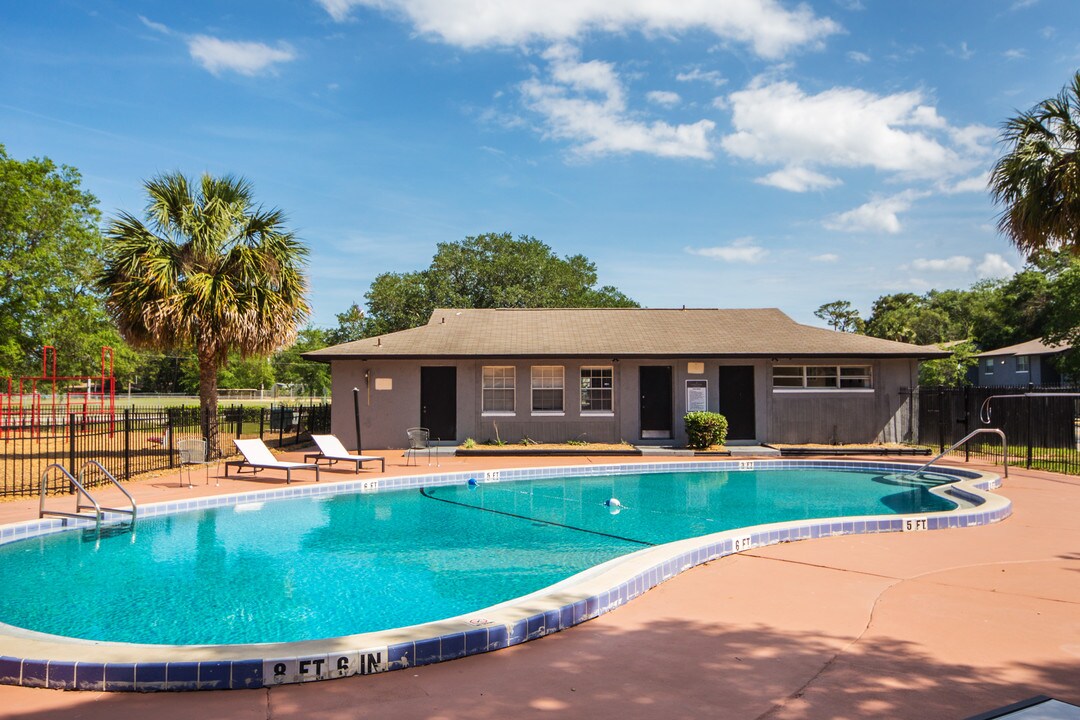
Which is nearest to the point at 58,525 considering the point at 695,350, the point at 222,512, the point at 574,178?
the point at 222,512

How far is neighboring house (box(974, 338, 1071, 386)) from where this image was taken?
3812cm

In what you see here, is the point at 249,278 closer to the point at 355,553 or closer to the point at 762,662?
the point at 355,553

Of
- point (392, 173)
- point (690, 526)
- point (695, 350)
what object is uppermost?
point (392, 173)

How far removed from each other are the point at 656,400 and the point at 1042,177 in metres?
10.5

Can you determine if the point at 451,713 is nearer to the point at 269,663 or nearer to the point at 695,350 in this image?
the point at 269,663

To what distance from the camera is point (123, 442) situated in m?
21.3

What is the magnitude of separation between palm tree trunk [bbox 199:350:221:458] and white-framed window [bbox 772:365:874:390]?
15.4m

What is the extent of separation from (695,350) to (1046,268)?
1877 inches

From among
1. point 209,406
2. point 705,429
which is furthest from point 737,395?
point 209,406

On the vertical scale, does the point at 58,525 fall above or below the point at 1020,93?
below

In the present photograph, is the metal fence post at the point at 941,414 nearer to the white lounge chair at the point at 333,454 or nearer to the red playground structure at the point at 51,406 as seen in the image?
the white lounge chair at the point at 333,454

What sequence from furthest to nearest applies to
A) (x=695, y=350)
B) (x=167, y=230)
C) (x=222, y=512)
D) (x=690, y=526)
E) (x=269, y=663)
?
(x=695, y=350) → (x=167, y=230) → (x=222, y=512) → (x=690, y=526) → (x=269, y=663)

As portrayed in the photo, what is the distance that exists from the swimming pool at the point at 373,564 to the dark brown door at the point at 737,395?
5373 millimetres

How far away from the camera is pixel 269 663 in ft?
12.9
